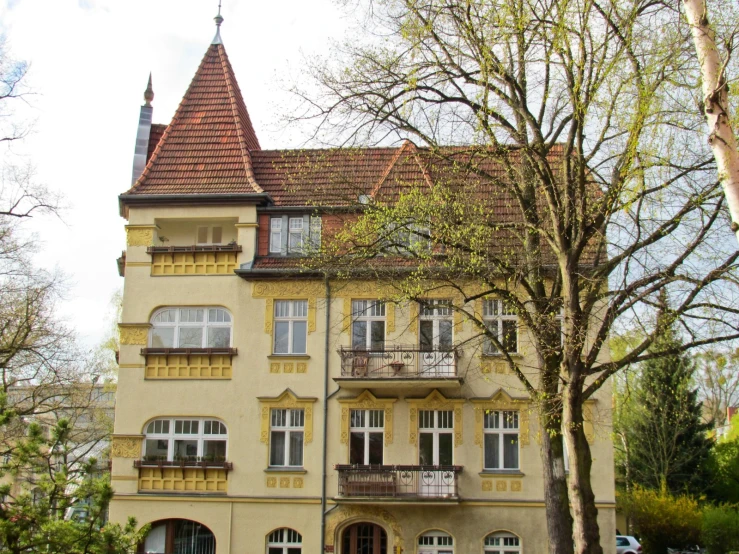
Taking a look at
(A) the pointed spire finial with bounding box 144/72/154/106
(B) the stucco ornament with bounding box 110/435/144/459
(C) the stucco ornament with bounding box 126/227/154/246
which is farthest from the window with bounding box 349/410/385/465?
(A) the pointed spire finial with bounding box 144/72/154/106

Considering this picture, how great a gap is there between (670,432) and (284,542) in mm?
18640

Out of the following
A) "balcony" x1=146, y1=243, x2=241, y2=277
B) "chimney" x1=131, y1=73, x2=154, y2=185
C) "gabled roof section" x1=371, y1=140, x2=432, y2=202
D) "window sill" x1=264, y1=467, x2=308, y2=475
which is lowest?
"window sill" x1=264, y1=467, x2=308, y2=475

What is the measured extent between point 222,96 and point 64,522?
2084cm

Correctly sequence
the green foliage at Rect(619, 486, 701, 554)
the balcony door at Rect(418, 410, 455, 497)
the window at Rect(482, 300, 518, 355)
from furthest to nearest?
the green foliage at Rect(619, 486, 701, 554)
the window at Rect(482, 300, 518, 355)
the balcony door at Rect(418, 410, 455, 497)

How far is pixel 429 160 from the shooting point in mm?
19562

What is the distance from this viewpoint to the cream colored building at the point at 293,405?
24250mm

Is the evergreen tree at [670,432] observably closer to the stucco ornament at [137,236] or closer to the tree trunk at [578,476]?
the stucco ornament at [137,236]

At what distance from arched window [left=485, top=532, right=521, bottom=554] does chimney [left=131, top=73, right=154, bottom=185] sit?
14.8 meters

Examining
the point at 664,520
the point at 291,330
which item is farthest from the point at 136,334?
the point at 664,520

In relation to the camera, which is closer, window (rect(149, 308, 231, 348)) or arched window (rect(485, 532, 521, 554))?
arched window (rect(485, 532, 521, 554))

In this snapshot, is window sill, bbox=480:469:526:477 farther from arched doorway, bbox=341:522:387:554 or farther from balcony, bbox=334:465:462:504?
arched doorway, bbox=341:522:387:554

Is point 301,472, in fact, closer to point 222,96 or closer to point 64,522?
point 222,96

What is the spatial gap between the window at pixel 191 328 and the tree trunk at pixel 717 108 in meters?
18.9

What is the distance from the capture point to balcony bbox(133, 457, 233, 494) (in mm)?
24953
